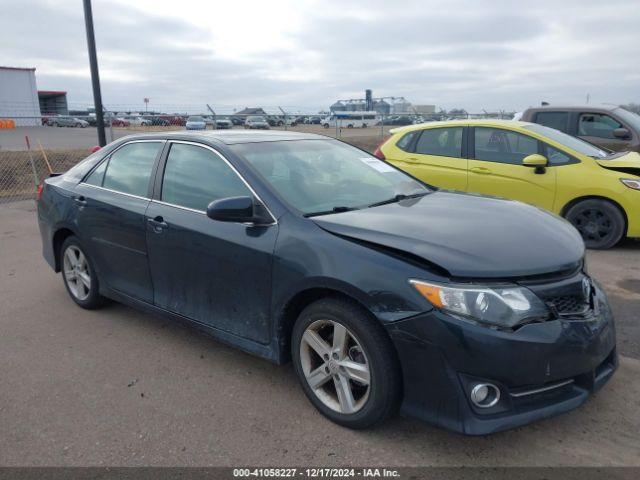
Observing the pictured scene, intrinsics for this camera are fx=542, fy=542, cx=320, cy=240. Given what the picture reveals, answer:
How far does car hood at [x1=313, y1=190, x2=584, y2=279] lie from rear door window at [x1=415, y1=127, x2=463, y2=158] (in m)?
3.87

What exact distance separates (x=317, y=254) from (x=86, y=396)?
5.67 feet

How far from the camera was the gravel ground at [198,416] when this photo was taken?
8.87 ft

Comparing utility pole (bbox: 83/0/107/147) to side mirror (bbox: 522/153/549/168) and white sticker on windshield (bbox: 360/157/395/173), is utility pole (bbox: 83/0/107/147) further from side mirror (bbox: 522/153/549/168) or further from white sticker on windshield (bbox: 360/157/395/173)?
side mirror (bbox: 522/153/549/168)

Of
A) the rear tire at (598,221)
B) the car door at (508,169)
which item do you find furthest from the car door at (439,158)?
the rear tire at (598,221)

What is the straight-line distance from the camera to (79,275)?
4734mm

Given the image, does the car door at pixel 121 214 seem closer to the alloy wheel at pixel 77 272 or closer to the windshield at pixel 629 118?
the alloy wheel at pixel 77 272

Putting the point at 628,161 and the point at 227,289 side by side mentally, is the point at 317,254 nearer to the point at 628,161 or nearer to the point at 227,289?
the point at 227,289

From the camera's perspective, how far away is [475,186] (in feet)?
23.0

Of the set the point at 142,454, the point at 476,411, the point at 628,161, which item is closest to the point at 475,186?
the point at 628,161

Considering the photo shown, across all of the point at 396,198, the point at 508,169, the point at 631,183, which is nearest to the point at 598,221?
the point at 631,183

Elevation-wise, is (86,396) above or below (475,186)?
below

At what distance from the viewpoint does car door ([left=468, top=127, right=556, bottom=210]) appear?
6.64m

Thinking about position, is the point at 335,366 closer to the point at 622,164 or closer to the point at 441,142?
the point at 441,142

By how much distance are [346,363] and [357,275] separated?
0.49 metres
